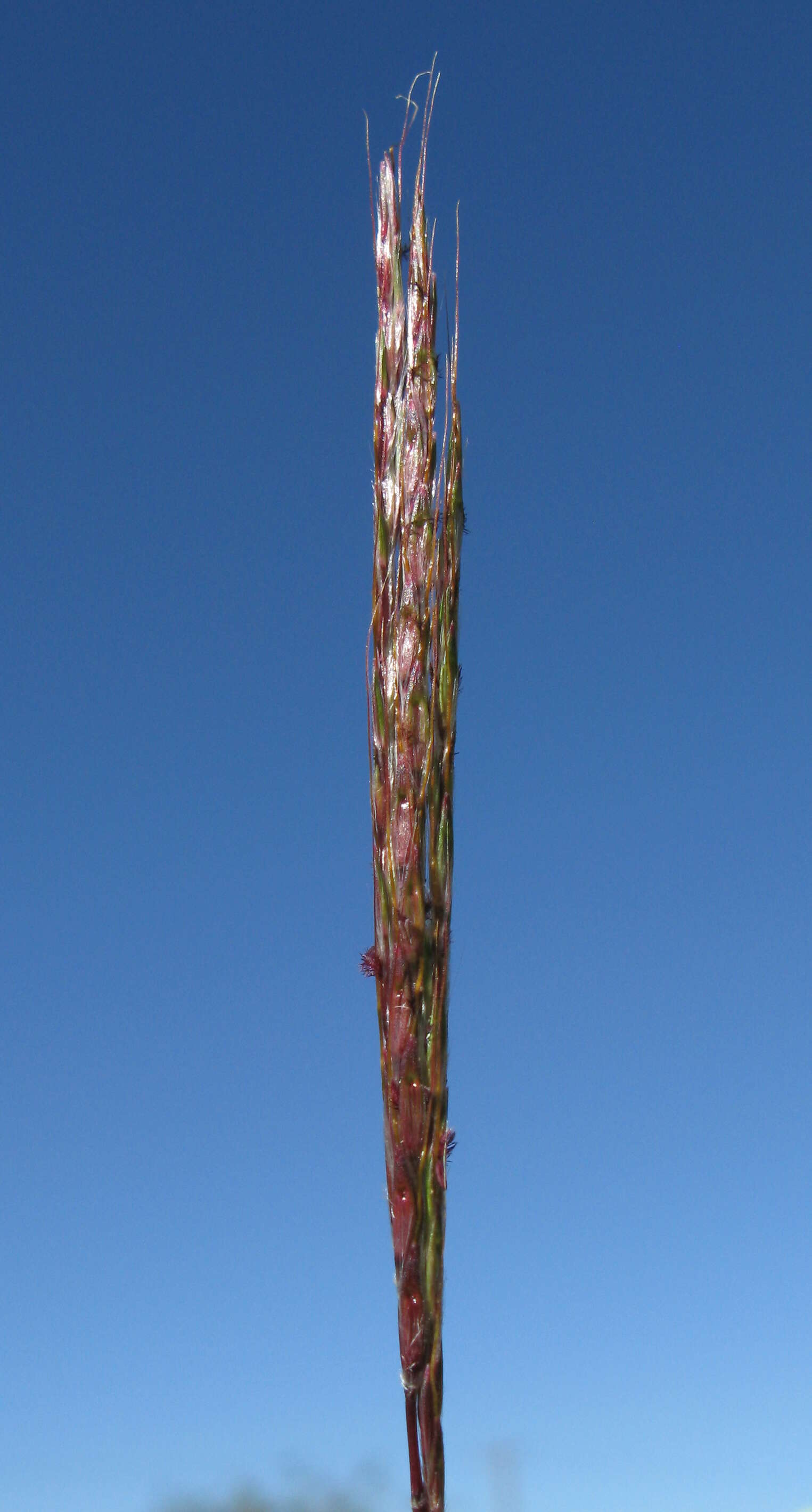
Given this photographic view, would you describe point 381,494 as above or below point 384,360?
below

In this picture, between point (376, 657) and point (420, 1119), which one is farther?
point (376, 657)

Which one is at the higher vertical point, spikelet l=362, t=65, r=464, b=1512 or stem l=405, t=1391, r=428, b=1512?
spikelet l=362, t=65, r=464, b=1512

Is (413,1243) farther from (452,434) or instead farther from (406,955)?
(452,434)

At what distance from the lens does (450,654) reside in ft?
12.9

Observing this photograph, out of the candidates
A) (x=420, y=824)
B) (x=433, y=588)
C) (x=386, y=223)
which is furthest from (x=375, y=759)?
(x=386, y=223)

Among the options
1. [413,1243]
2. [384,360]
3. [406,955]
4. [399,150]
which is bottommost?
[413,1243]

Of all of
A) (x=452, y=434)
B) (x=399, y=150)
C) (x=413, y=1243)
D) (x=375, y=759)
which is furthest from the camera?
(x=399, y=150)

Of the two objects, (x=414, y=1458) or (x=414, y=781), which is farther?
(x=414, y=781)

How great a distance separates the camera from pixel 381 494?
413cm

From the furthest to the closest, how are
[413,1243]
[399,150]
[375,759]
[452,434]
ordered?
[399,150]
[452,434]
[375,759]
[413,1243]

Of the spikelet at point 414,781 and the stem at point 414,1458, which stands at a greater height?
the spikelet at point 414,781

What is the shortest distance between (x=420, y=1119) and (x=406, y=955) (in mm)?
400

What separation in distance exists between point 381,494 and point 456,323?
23.8 inches

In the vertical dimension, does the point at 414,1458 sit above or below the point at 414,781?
below
